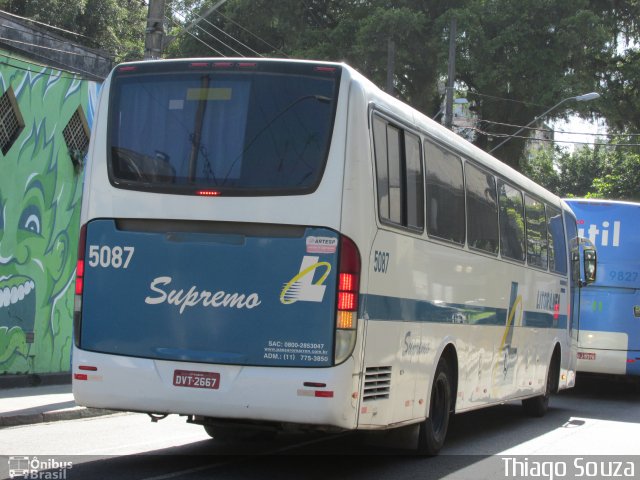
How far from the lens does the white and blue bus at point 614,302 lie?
18.1 meters

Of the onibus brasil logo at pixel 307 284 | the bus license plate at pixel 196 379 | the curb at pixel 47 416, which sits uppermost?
the onibus brasil logo at pixel 307 284

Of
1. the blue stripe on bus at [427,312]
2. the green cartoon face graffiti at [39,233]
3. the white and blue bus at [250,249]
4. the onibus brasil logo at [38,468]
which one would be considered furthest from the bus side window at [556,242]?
the onibus brasil logo at [38,468]

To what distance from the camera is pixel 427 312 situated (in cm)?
927

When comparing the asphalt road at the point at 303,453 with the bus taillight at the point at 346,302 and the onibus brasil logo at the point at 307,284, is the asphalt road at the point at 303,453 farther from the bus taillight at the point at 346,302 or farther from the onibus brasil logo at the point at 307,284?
the onibus brasil logo at the point at 307,284

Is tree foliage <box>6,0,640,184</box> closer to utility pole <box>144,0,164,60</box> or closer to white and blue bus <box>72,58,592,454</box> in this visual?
utility pole <box>144,0,164,60</box>

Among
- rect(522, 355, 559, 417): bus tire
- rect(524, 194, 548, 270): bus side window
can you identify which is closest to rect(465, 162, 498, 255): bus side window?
rect(524, 194, 548, 270): bus side window

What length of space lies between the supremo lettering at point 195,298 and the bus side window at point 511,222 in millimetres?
4940

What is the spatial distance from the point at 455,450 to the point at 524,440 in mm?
1635

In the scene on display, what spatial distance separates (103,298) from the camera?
8.06 meters

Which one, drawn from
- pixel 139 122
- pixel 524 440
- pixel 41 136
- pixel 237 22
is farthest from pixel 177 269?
pixel 237 22

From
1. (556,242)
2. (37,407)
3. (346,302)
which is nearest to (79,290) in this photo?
(346,302)

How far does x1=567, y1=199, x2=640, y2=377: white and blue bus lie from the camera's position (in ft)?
59.5

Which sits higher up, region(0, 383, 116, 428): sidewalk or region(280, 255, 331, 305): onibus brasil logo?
region(280, 255, 331, 305): onibus brasil logo

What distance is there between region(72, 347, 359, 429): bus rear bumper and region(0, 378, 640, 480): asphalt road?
0.67 meters
